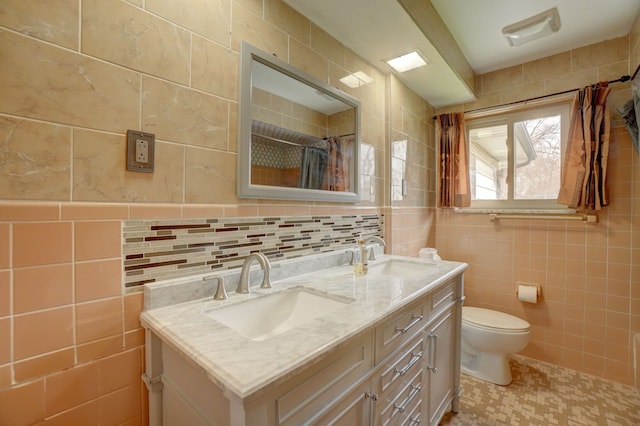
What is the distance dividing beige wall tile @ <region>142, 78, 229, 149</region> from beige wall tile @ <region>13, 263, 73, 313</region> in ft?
1.57

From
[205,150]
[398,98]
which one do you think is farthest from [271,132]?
[398,98]

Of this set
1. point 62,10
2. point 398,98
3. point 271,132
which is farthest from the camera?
point 398,98

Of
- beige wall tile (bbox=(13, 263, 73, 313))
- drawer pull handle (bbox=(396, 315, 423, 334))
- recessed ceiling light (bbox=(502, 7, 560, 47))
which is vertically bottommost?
drawer pull handle (bbox=(396, 315, 423, 334))

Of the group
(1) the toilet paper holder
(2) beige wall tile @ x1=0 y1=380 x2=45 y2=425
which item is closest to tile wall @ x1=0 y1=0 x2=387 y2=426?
(2) beige wall tile @ x1=0 y1=380 x2=45 y2=425

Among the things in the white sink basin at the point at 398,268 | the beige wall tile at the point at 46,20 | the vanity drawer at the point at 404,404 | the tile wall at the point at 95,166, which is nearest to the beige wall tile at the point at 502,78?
the white sink basin at the point at 398,268

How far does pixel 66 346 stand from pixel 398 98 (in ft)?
7.37

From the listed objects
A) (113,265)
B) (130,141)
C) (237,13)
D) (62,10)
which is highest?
(237,13)

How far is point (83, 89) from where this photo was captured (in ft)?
2.63

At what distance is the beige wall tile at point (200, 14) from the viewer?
0.95 meters

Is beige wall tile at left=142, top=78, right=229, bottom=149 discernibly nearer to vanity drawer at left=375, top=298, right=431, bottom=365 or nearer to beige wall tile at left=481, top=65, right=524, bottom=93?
vanity drawer at left=375, top=298, right=431, bottom=365

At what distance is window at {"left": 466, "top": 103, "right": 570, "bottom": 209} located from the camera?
2.25 meters

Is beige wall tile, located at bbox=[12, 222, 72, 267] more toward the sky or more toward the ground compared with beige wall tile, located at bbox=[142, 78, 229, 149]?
more toward the ground

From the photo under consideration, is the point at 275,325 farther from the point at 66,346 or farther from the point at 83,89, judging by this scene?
the point at 83,89

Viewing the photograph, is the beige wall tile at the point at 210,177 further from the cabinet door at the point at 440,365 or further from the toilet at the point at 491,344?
the toilet at the point at 491,344
